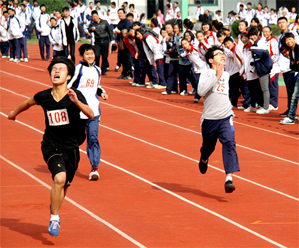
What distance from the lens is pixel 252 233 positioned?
18.4 ft

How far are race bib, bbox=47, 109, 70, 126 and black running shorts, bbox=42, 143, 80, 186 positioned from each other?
260mm

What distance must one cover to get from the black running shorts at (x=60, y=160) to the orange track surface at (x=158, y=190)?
2.19ft

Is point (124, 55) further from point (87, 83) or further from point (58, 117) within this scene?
point (58, 117)

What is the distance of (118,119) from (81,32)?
781 inches

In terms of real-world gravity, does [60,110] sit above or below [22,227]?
above

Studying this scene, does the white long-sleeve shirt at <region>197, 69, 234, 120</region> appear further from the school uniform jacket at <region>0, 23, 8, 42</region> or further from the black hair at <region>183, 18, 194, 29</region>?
the school uniform jacket at <region>0, 23, 8, 42</region>

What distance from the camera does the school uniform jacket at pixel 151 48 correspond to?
15922mm

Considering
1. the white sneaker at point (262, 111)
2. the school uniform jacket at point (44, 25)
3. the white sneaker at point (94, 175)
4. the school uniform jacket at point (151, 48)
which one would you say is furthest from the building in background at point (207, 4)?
the white sneaker at point (94, 175)

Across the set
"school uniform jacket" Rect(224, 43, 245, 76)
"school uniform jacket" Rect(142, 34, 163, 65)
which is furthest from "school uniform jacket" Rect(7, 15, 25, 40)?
"school uniform jacket" Rect(224, 43, 245, 76)

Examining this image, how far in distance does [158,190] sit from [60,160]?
2.25 metres

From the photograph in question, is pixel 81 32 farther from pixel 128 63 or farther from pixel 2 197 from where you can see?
pixel 2 197

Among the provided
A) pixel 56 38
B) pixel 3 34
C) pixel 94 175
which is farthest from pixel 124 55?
pixel 94 175

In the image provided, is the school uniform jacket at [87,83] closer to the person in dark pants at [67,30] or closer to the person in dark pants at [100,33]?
the person in dark pants at [100,33]

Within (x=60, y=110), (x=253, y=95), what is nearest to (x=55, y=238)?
(x=60, y=110)
